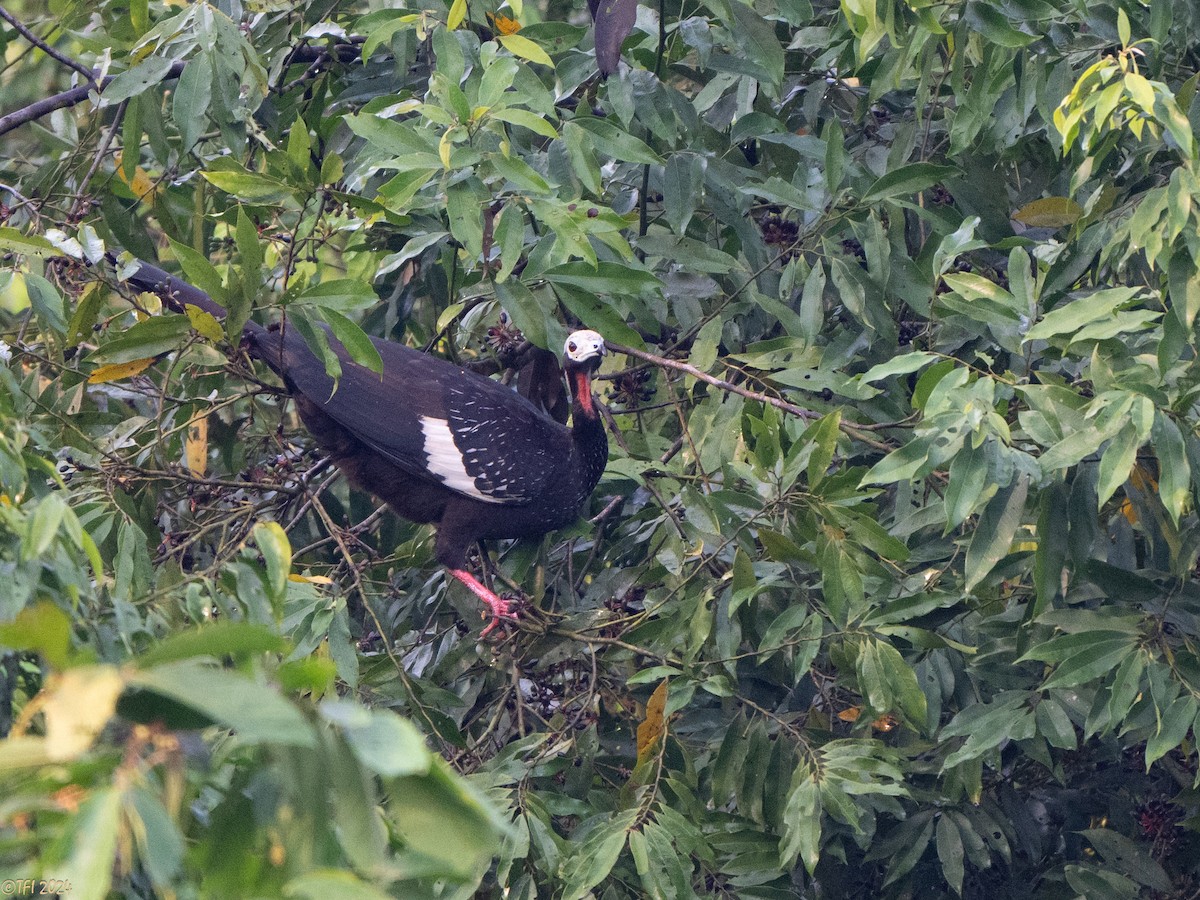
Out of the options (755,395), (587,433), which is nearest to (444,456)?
(587,433)

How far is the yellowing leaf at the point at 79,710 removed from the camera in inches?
33.5

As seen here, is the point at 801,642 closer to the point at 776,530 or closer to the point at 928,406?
the point at 776,530

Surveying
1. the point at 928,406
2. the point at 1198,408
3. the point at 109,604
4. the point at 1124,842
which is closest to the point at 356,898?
the point at 109,604

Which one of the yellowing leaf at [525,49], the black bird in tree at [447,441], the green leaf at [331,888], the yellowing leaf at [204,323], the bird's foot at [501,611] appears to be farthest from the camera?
the black bird in tree at [447,441]

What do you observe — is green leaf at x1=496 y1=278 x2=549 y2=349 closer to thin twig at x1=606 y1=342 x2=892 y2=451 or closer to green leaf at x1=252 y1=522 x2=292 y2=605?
thin twig at x1=606 y1=342 x2=892 y2=451

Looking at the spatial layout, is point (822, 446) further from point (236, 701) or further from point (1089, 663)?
point (236, 701)

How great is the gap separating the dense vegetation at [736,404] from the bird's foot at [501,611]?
0.14 ft

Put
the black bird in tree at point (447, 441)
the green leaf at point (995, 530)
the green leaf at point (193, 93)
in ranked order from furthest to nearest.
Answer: the black bird in tree at point (447, 441), the green leaf at point (193, 93), the green leaf at point (995, 530)

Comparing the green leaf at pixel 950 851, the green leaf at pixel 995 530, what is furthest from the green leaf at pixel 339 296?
the green leaf at pixel 950 851

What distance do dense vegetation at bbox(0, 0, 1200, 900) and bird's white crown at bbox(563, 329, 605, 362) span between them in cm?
15

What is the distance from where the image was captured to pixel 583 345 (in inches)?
132

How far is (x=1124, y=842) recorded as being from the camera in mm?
2953

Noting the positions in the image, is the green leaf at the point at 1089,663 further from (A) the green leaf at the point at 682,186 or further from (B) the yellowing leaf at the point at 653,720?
(A) the green leaf at the point at 682,186

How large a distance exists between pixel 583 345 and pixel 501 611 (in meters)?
0.76
